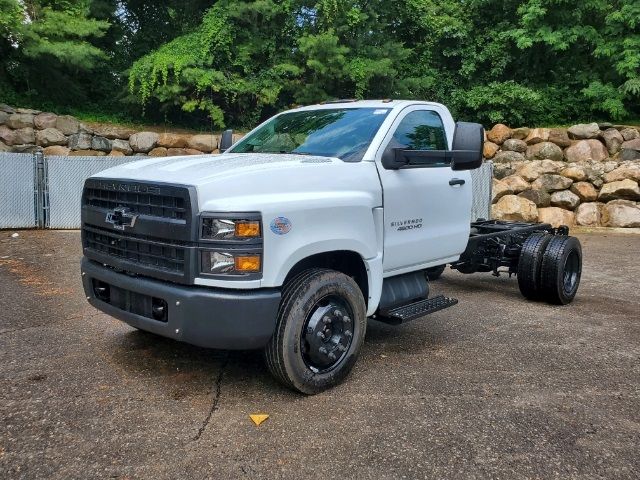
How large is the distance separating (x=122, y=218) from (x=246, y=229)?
969 mm

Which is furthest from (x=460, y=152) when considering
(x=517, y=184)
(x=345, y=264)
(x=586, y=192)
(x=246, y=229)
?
(x=586, y=192)

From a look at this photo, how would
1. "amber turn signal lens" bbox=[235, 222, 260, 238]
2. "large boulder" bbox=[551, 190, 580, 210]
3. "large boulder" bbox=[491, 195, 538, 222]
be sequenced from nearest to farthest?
"amber turn signal lens" bbox=[235, 222, 260, 238] → "large boulder" bbox=[491, 195, 538, 222] → "large boulder" bbox=[551, 190, 580, 210]

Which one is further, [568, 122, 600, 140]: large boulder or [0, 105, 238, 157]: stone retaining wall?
[568, 122, 600, 140]: large boulder

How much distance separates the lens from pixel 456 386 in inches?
164

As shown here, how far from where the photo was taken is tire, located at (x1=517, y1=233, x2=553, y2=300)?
6.68 metres

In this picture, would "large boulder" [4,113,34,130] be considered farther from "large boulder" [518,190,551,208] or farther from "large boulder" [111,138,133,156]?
"large boulder" [518,190,551,208]

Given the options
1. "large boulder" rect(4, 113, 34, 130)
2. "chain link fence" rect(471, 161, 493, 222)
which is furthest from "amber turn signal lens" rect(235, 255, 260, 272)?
"large boulder" rect(4, 113, 34, 130)

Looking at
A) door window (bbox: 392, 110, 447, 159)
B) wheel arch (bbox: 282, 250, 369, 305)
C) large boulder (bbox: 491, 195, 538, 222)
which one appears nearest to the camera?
wheel arch (bbox: 282, 250, 369, 305)

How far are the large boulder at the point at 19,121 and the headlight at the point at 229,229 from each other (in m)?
14.4

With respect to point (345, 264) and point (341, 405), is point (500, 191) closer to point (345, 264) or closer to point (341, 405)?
point (345, 264)

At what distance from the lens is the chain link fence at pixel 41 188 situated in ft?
39.2

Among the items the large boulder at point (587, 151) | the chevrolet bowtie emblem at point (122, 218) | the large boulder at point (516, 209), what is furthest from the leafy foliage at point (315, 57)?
the chevrolet bowtie emblem at point (122, 218)

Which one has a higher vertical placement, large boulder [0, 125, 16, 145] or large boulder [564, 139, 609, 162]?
large boulder [0, 125, 16, 145]

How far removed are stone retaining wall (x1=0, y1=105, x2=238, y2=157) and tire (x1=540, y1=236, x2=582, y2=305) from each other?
1097cm
